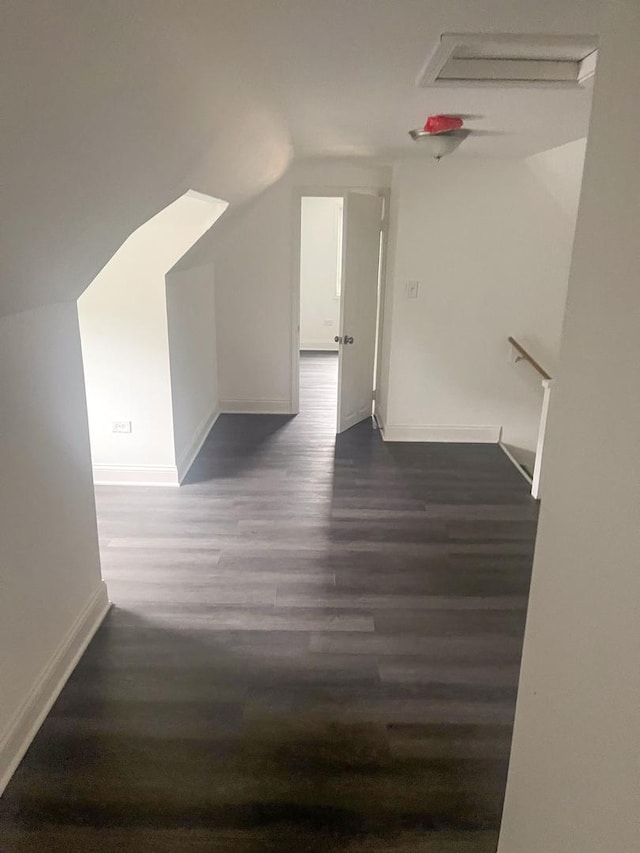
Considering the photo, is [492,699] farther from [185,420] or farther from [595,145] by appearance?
[185,420]

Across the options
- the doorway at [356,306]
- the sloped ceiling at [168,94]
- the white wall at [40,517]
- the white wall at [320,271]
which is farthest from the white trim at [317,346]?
the white wall at [40,517]

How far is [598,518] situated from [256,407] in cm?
496

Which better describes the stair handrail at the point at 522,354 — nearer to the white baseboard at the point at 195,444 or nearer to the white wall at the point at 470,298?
the white wall at the point at 470,298

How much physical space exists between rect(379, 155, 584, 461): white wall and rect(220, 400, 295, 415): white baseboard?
1093mm

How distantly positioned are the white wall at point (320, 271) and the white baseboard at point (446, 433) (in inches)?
156

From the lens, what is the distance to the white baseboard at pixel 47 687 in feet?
6.54

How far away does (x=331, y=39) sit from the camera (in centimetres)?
179

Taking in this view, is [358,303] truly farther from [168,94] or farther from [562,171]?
[168,94]

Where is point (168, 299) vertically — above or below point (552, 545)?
above

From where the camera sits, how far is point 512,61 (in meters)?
2.12

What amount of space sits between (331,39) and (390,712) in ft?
7.39

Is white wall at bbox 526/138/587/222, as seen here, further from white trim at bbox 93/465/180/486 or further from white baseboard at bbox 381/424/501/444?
white trim at bbox 93/465/180/486

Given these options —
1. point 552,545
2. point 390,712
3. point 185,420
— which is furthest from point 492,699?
point 185,420

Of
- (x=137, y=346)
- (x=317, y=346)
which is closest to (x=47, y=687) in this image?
(x=137, y=346)
